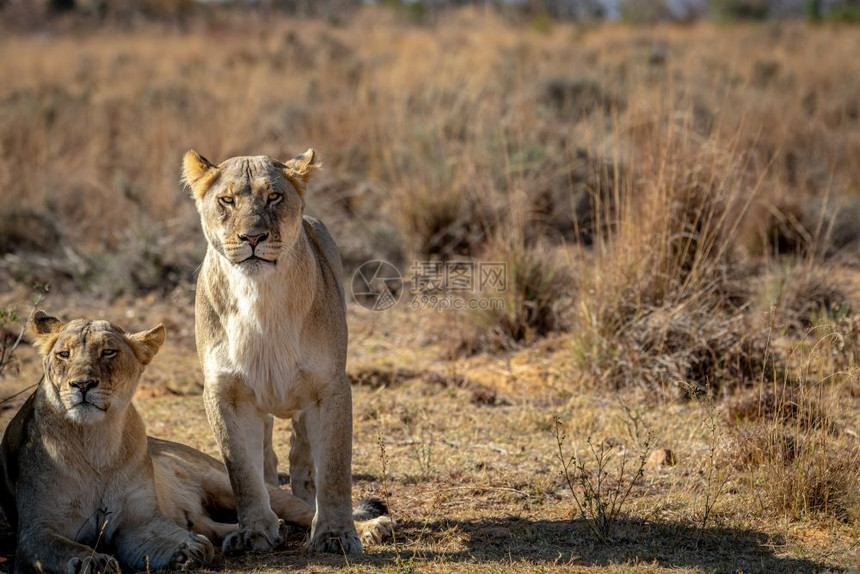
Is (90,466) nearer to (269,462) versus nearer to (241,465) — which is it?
(241,465)

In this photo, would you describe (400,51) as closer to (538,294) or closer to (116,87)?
(116,87)

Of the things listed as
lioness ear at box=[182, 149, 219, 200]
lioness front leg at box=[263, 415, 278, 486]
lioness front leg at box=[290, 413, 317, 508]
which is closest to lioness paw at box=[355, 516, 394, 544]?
lioness front leg at box=[290, 413, 317, 508]

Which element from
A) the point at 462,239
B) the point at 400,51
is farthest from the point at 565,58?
the point at 462,239

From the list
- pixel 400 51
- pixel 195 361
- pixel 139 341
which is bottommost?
pixel 195 361

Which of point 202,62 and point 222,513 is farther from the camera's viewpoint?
point 202,62

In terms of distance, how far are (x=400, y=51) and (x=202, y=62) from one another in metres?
Result: 5.96

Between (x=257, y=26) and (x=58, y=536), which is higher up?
(x=257, y=26)

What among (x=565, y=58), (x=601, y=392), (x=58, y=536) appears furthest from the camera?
(x=565, y=58)

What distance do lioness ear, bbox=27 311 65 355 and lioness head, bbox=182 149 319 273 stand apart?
30.8 inches

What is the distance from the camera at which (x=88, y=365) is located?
4.46m

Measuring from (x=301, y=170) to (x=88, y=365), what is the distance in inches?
52.4

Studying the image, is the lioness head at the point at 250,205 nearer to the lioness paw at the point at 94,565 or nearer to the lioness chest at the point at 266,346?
the lioness chest at the point at 266,346

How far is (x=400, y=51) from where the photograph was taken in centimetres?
2070

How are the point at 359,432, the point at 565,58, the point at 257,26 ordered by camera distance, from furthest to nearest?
the point at 257,26
the point at 565,58
the point at 359,432
